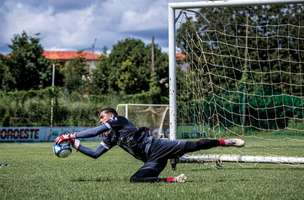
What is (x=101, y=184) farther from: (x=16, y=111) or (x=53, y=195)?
(x=16, y=111)

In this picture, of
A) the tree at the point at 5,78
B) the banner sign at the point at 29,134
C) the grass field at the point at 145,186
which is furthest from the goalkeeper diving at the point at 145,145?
the tree at the point at 5,78

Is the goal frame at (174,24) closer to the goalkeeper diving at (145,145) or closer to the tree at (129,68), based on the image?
the goalkeeper diving at (145,145)

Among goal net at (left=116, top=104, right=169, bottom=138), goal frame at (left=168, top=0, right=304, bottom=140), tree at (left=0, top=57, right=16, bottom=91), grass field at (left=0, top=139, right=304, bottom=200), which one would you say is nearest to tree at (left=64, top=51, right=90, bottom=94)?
tree at (left=0, top=57, right=16, bottom=91)

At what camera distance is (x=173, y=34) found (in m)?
10.7

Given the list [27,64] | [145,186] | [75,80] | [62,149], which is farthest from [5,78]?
[145,186]

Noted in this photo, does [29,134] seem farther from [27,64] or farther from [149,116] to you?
[27,64]

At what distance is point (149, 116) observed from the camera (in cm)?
2800

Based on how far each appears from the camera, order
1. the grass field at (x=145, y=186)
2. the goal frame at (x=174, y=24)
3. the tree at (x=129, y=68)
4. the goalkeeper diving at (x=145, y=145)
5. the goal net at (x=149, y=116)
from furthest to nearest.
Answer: the tree at (x=129, y=68), the goal net at (x=149, y=116), the goal frame at (x=174, y=24), the goalkeeper diving at (x=145, y=145), the grass field at (x=145, y=186)

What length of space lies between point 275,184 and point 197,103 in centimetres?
685

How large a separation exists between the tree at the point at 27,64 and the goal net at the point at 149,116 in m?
23.7

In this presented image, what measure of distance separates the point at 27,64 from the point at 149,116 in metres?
25.5

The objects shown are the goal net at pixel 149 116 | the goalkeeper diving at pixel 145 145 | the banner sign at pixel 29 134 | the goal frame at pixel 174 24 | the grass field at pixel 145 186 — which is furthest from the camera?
the banner sign at pixel 29 134

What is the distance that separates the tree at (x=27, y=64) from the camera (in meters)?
47.7

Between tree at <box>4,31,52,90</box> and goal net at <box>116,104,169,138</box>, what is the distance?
2365 centimetres
